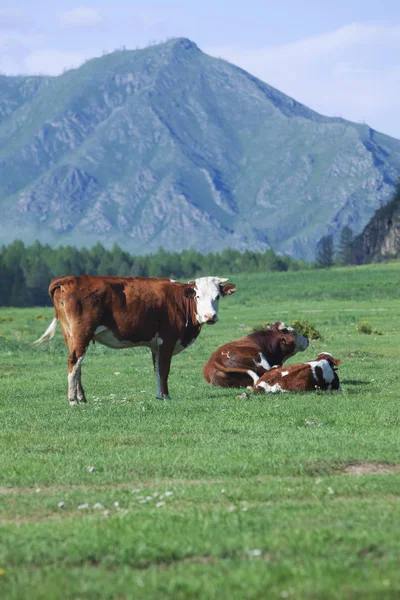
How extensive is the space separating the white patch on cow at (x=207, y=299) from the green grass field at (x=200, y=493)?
1628mm

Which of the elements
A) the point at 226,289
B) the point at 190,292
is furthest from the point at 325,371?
the point at 190,292

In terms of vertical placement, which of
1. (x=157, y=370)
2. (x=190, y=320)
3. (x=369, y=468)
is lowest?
(x=157, y=370)

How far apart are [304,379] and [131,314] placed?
3.75m

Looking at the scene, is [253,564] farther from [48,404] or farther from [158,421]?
[48,404]

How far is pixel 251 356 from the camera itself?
74.5 ft

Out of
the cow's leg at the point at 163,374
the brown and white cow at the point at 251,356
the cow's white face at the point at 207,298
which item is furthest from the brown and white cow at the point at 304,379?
the cow's leg at the point at 163,374

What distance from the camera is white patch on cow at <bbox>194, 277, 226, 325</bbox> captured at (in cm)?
2103

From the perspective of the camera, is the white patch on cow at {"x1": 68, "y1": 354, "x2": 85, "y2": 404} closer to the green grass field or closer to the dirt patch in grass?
the green grass field

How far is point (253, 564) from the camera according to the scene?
27.7ft

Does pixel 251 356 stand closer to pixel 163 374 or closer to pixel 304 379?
pixel 304 379

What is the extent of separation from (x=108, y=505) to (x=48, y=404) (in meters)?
9.49

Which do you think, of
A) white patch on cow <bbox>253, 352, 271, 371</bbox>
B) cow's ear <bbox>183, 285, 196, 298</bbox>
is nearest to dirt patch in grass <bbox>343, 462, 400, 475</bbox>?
cow's ear <bbox>183, 285, 196, 298</bbox>

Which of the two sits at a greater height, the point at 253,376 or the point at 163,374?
the point at 163,374

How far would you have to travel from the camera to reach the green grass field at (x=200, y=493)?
8195mm
